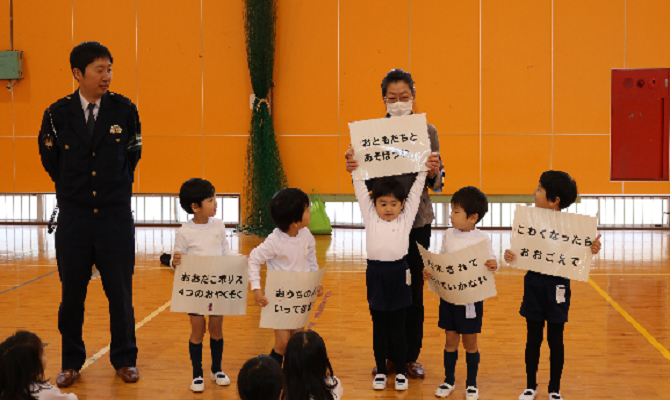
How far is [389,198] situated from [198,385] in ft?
4.65

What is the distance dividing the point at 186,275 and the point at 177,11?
7158 mm

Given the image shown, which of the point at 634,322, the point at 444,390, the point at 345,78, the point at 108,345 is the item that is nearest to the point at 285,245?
the point at 444,390

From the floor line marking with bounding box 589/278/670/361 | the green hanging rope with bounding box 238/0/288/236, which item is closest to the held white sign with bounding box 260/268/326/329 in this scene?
the floor line marking with bounding box 589/278/670/361

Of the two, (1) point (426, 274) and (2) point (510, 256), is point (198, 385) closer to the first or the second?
(1) point (426, 274)

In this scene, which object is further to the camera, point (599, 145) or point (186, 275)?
point (599, 145)

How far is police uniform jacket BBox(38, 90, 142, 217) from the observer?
3.48 metres

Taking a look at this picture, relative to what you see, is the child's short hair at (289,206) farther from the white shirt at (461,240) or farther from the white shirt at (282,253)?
the white shirt at (461,240)

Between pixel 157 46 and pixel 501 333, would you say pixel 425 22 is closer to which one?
pixel 157 46

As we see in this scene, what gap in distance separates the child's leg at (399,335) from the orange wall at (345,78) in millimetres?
6235

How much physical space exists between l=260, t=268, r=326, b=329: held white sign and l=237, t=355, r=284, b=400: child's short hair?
1.24 metres

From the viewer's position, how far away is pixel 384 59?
30.9 ft

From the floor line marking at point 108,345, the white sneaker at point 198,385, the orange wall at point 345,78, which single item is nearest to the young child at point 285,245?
the white sneaker at point 198,385

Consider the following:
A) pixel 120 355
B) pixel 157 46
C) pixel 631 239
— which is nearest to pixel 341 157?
pixel 157 46

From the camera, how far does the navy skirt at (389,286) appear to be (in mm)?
3344
